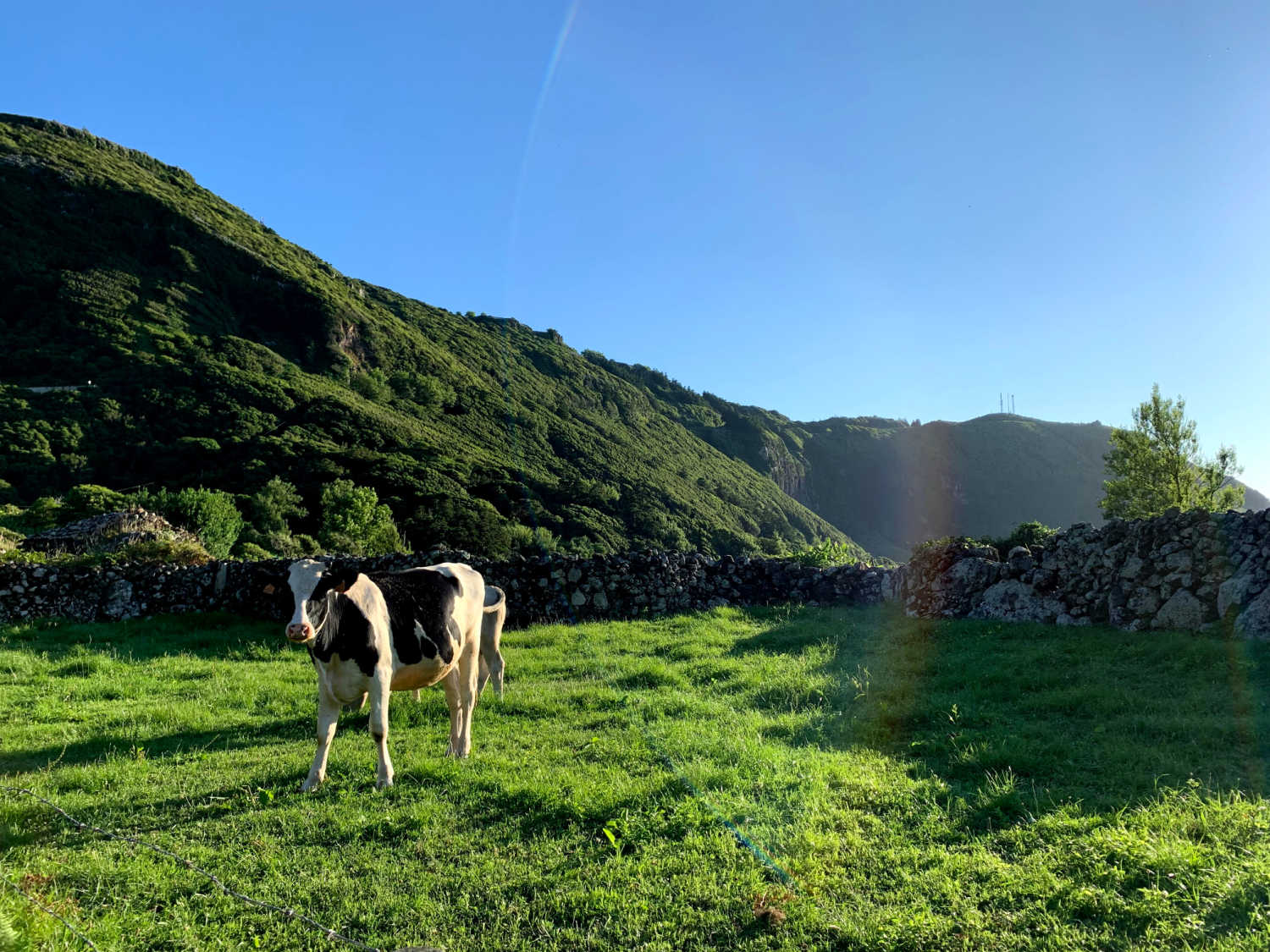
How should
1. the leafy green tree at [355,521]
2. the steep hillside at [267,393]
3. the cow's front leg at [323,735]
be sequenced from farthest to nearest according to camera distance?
the steep hillside at [267,393], the leafy green tree at [355,521], the cow's front leg at [323,735]

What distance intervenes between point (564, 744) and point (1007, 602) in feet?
34.0

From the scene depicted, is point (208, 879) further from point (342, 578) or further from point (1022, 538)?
point (1022, 538)

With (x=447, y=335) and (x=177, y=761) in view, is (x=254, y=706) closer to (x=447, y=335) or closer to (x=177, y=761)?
(x=177, y=761)

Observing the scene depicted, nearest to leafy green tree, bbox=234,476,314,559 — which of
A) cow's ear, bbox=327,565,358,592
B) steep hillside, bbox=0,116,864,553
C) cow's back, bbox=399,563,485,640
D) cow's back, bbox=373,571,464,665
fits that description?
steep hillside, bbox=0,116,864,553

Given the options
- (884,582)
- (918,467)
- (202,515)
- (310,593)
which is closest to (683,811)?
(310,593)

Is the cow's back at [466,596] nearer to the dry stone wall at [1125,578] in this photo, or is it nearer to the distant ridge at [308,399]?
the dry stone wall at [1125,578]

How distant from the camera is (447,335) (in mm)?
102062

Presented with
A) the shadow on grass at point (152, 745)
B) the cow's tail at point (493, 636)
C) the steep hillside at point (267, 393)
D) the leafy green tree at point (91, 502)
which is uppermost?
the steep hillside at point (267, 393)

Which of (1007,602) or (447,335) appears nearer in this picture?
(1007,602)

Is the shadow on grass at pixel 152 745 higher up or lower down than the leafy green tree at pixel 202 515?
lower down

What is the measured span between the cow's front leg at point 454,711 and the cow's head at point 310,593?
5.13ft

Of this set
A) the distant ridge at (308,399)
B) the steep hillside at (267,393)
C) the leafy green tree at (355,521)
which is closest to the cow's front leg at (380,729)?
the leafy green tree at (355,521)

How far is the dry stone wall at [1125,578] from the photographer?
34.9 feet

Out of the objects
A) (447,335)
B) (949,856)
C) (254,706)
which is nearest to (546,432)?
(447,335)
